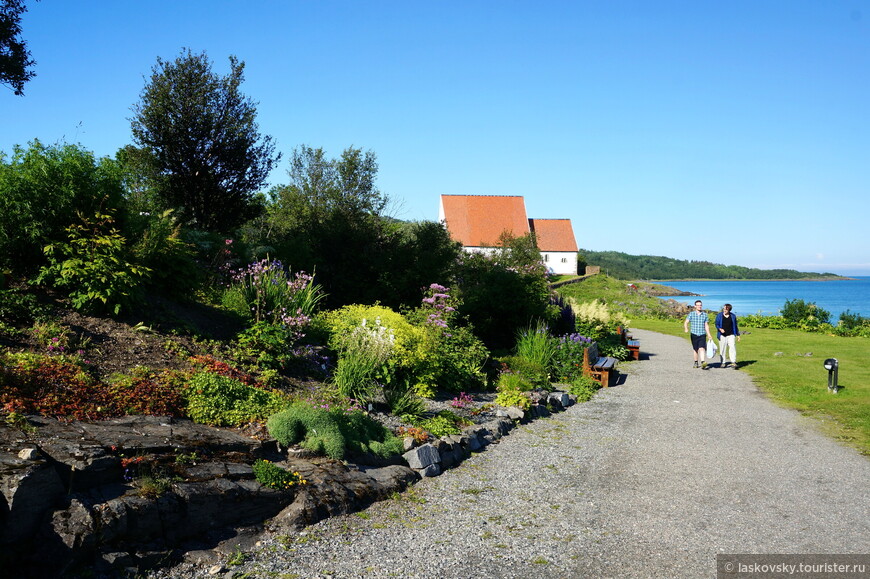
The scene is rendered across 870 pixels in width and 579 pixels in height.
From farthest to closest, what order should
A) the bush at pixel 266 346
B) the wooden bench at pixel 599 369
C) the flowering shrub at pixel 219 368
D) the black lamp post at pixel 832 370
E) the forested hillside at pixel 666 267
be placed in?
the forested hillside at pixel 666 267
the wooden bench at pixel 599 369
the black lamp post at pixel 832 370
the bush at pixel 266 346
the flowering shrub at pixel 219 368

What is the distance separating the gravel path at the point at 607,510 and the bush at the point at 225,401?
69.1 inches

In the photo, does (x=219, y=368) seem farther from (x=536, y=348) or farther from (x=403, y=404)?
(x=536, y=348)

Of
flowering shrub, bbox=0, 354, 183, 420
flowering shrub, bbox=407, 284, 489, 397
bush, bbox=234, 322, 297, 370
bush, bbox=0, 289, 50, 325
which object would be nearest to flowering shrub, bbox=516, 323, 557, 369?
flowering shrub, bbox=407, 284, 489, 397

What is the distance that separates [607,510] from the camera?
613cm

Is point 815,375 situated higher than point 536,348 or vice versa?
point 536,348

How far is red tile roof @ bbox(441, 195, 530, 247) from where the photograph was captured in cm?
6075

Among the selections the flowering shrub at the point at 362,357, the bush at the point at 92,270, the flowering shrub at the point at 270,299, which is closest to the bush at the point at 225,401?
the flowering shrub at the point at 362,357

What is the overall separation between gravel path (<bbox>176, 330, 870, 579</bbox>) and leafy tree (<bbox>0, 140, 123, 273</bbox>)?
564cm

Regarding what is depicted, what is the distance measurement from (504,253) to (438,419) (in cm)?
1218

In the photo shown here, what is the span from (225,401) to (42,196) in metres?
3.95

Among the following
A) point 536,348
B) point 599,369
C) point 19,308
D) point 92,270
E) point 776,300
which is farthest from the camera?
point 776,300

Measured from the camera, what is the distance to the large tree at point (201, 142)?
15.8 metres

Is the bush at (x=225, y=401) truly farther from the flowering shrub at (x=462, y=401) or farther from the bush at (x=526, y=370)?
the bush at (x=526, y=370)

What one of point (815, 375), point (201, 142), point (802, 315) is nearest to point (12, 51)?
point (201, 142)
